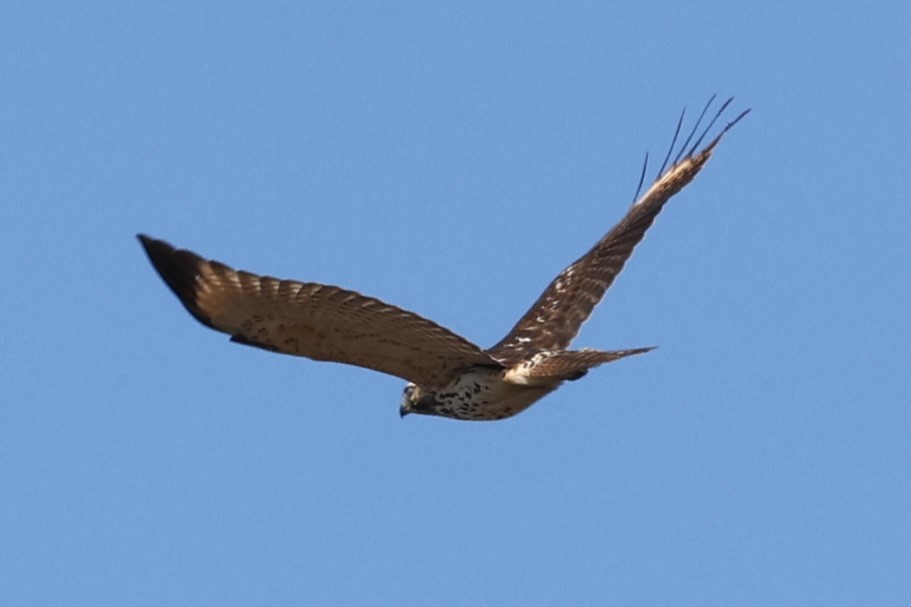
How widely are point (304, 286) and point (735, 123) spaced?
606 cm

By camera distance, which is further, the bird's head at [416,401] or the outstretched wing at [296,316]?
the bird's head at [416,401]

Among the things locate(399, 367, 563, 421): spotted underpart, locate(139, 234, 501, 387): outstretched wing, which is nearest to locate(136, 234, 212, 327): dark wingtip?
locate(139, 234, 501, 387): outstretched wing

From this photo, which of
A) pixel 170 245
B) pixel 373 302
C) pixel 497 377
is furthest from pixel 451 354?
pixel 170 245

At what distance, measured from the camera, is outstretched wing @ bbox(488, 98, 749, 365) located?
12984 millimetres

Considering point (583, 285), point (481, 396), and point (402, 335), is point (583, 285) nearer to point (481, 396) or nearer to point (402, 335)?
point (481, 396)

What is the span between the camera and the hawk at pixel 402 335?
9.95 meters

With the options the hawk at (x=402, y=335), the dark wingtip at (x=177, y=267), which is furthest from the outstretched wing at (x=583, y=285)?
the dark wingtip at (x=177, y=267)

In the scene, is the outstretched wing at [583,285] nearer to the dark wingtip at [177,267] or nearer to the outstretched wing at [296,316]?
the outstretched wing at [296,316]

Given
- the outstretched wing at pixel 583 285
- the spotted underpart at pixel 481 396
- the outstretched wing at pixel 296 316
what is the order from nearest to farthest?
the outstretched wing at pixel 296 316
the spotted underpart at pixel 481 396
the outstretched wing at pixel 583 285

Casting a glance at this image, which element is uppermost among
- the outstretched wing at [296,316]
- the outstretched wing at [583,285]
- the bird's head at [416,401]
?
the outstretched wing at [583,285]

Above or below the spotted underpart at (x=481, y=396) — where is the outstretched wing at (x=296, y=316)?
below

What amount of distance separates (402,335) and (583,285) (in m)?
3.42

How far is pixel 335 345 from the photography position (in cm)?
1047

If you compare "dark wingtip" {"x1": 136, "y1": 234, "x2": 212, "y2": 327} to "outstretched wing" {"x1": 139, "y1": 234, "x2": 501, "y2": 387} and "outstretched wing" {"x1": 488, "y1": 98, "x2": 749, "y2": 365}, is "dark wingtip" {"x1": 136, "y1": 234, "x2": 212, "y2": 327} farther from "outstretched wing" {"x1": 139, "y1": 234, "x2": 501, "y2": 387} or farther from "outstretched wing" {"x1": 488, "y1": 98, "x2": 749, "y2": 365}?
"outstretched wing" {"x1": 488, "y1": 98, "x2": 749, "y2": 365}
